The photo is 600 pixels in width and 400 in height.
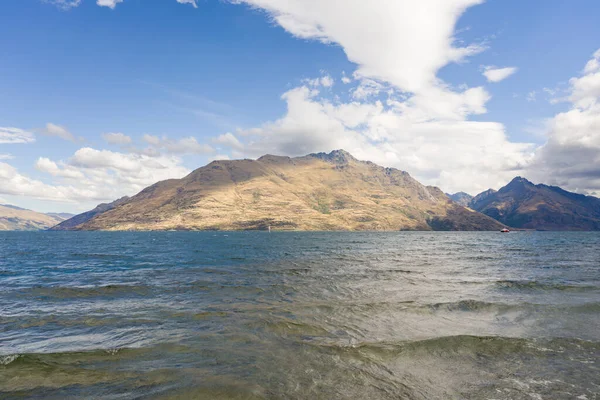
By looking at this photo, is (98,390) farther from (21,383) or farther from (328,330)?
(328,330)

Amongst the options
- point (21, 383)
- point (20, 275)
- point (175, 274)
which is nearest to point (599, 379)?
point (21, 383)

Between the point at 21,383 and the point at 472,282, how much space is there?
126 feet

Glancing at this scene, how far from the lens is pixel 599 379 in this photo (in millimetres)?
12078

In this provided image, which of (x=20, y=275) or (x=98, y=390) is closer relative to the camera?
(x=98, y=390)

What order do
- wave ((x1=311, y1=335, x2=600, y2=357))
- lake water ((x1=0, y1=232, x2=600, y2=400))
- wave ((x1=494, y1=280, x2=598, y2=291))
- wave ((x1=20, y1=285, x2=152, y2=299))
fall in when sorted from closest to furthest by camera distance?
lake water ((x1=0, y1=232, x2=600, y2=400)), wave ((x1=311, y1=335, x2=600, y2=357)), wave ((x1=20, y1=285, x2=152, y2=299)), wave ((x1=494, y1=280, x2=598, y2=291))

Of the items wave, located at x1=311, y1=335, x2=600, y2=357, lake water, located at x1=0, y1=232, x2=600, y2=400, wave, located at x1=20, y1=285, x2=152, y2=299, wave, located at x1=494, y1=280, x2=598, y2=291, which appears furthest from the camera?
wave, located at x1=494, y1=280, x2=598, y2=291

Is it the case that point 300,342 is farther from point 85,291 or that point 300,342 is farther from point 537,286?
point 537,286

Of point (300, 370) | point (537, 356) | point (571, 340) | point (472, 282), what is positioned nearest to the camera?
point (300, 370)

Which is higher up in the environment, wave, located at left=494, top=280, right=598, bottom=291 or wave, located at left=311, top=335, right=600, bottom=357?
wave, located at left=311, top=335, right=600, bottom=357

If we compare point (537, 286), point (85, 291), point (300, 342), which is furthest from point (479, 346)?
point (85, 291)

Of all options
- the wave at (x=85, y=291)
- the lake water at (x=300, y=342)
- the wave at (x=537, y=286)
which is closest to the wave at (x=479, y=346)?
the lake water at (x=300, y=342)

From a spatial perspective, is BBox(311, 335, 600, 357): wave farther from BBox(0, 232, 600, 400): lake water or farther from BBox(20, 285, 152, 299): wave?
BBox(20, 285, 152, 299): wave

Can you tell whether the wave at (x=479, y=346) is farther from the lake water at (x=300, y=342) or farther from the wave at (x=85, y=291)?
the wave at (x=85, y=291)

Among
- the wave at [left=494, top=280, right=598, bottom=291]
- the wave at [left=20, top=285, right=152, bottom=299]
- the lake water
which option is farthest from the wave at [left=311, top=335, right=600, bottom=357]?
the wave at [left=20, top=285, right=152, bottom=299]
